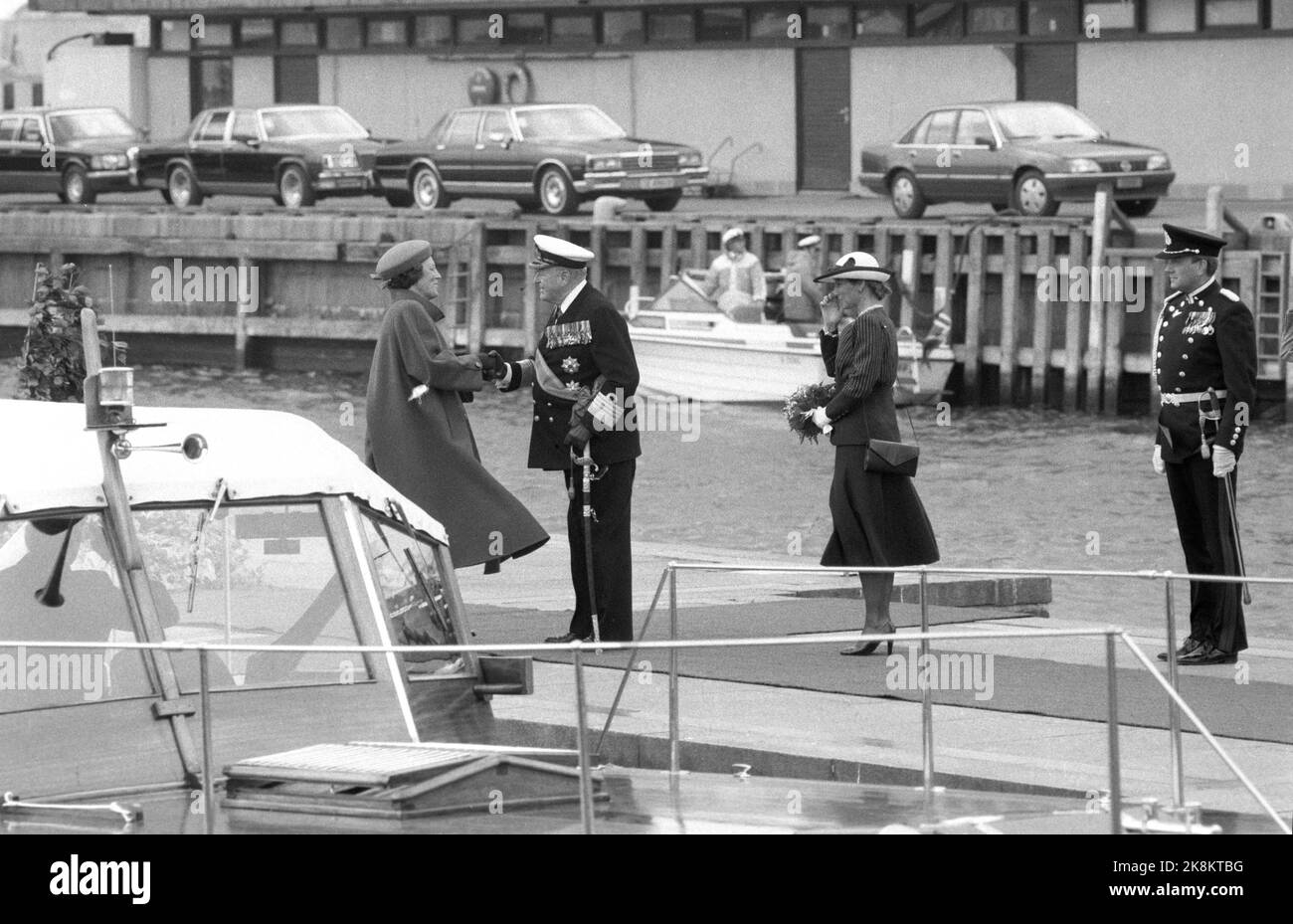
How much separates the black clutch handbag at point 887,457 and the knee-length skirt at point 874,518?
0.05 meters

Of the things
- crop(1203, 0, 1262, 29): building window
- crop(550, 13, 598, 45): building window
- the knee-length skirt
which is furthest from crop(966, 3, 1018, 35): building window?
the knee-length skirt

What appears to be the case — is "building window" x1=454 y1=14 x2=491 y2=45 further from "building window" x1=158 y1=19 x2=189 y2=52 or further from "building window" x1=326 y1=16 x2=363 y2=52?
"building window" x1=158 y1=19 x2=189 y2=52

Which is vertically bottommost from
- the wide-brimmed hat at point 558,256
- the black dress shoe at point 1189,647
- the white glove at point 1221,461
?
the black dress shoe at point 1189,647

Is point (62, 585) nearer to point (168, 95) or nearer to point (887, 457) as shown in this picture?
point (887, 457)

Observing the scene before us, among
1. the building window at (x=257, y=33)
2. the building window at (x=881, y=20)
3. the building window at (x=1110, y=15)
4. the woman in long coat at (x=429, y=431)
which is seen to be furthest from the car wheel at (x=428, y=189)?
the woman in long coat at (x=429, y=431)

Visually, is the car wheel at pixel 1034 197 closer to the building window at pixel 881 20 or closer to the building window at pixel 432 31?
the building window at pixel 881 20

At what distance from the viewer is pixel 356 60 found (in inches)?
1858

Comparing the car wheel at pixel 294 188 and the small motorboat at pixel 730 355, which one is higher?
the car wheel at pixel 294 188

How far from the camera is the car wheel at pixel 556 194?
32906mm

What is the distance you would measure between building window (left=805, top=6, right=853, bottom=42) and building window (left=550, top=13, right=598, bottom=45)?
4.37 meters

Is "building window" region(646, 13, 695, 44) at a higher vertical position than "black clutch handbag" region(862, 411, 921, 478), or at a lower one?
higher

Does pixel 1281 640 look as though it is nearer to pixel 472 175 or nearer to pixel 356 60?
pixel 472 175

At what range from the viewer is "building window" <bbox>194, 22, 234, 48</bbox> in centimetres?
4934
